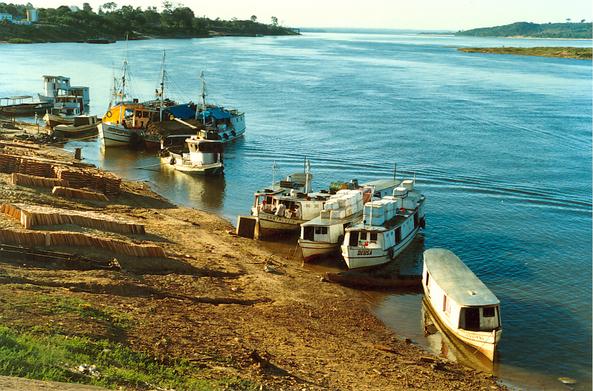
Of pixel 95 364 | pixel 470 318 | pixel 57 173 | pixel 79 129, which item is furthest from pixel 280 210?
pixel 79 129

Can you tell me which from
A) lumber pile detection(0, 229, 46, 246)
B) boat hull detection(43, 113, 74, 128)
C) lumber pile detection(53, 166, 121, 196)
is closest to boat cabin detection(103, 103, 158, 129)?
boat hull detection(43, 113, 74, 128)

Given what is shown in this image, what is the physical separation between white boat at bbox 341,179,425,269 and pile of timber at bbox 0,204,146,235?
1074 centimetres

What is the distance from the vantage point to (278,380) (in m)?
20.2

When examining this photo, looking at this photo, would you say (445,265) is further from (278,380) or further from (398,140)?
(398,140)

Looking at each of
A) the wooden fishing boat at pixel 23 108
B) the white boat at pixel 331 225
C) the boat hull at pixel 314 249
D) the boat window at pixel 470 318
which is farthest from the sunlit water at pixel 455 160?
the wooden fishing boat at pixel 23 108

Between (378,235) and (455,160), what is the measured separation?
103 ft

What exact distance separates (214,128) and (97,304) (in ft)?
173

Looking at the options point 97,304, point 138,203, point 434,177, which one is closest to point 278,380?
point 97,304

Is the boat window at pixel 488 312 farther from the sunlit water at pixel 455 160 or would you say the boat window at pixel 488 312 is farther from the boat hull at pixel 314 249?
the boat hull at pixel 314 249

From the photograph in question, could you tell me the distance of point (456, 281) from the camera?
101 feet

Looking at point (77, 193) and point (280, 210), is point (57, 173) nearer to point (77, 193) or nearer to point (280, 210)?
point (77, 193)

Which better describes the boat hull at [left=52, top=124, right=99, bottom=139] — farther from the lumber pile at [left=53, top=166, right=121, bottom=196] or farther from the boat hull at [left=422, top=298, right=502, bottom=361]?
the boat hull at [left=422, top=298, right=502, bottom=361]

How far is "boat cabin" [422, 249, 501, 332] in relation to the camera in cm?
2802

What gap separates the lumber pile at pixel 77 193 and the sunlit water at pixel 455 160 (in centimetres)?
932
